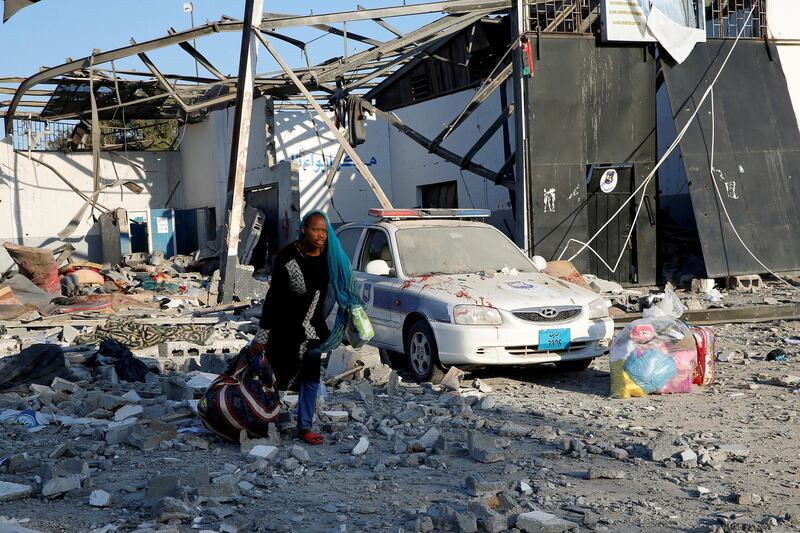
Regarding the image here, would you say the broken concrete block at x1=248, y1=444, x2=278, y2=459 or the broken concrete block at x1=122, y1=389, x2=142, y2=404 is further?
the broken concrete block at x1=122, y1=389, x2=142, y2=404

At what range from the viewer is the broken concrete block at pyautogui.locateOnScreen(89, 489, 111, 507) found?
16.5ft

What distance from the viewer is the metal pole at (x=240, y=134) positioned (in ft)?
47.2

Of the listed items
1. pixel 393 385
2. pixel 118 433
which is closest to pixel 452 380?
pixel 393 385

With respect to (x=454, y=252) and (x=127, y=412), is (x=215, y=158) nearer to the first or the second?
(x=454, y=252)

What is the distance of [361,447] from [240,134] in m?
9.10

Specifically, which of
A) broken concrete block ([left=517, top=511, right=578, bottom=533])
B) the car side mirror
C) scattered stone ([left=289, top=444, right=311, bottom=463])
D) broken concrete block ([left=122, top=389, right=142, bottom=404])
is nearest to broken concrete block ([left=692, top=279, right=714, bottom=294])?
the car side mirror

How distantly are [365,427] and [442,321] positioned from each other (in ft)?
6.20

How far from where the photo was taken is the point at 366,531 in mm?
4539

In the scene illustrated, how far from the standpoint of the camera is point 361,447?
20.5 ft

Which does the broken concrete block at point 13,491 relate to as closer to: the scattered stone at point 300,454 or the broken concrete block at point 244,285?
the scattered stone at point 300,454

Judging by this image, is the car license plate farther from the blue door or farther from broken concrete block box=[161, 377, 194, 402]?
the blue door

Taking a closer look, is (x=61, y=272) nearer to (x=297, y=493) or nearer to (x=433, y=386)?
(x=433, y=386)

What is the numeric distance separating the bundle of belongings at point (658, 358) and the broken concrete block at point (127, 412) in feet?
13.3

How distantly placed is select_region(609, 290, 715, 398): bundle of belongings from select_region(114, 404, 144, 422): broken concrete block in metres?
4.05
